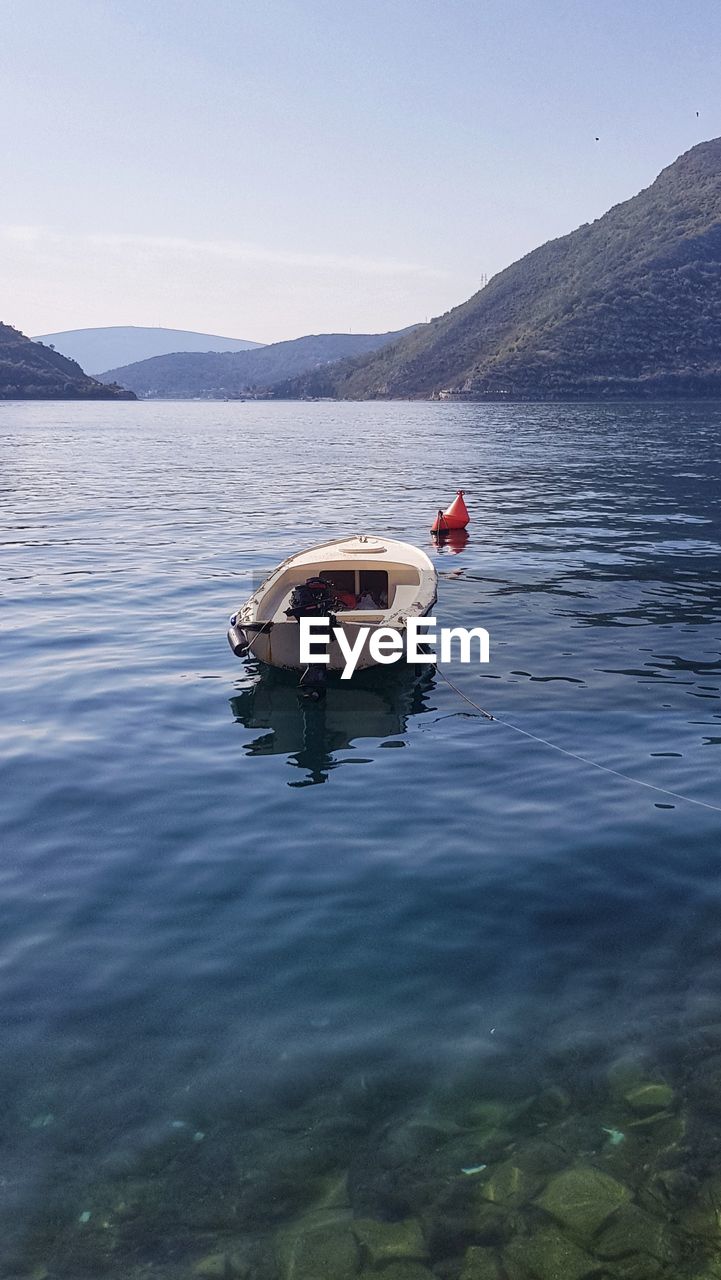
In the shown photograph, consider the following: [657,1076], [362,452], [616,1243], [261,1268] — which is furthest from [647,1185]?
[362,452]

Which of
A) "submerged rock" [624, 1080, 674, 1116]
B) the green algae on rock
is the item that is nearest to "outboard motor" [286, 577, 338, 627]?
"submerged rock" [624, 1080, 674, 1116]

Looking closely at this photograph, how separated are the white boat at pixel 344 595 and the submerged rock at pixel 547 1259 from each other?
11.9 m

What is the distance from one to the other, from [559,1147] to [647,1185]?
685mm

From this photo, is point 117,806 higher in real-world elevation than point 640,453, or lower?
lower

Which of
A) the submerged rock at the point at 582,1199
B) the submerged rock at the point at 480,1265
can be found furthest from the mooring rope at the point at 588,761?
the submerged rock at the point at 480,1265

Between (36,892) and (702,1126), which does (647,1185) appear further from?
(36,892)

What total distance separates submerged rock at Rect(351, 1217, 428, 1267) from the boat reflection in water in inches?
308

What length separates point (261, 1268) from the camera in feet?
20.6

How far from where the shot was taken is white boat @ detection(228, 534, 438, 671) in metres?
17.8

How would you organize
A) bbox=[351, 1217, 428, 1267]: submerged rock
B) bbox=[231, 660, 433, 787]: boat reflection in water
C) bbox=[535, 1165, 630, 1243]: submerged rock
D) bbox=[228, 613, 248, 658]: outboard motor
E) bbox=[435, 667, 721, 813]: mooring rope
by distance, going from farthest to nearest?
bbox=[228, 613, 248, 658]: outboard motor
bbox=[231, 660, 433, 787]: boat reflection in water
bbox=[435, 667, 721, 813]: mooring rope
bbox=[535, 1165, 630, 1243]: submerged rock
bbox=[351, 1217, 428, 1267]: submerged rock

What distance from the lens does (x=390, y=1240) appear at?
6.46 metres

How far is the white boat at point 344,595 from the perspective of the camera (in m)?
17.8

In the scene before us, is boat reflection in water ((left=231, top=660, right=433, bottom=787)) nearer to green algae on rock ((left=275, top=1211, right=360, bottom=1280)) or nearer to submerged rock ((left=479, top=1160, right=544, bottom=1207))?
submerged rock ((left=479, top=1160, right=544, bottom=1207))

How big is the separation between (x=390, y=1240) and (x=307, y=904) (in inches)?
174
